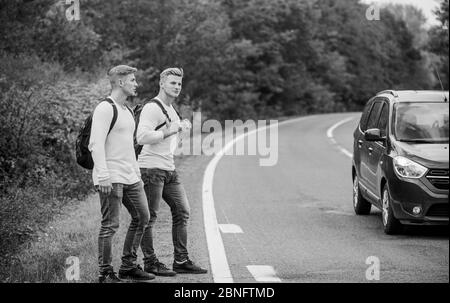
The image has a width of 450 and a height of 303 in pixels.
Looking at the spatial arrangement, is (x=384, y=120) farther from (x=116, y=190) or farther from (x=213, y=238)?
(x=116, y=190)

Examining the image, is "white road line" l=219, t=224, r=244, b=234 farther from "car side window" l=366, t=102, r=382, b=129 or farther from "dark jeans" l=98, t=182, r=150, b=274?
"dark jeans" l=98, t=182, r=150, b=274

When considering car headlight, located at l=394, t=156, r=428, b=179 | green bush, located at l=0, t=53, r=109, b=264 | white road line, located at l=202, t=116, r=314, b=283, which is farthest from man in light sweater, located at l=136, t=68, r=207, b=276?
green bush, located at l=0, t=53, r=109, b=264

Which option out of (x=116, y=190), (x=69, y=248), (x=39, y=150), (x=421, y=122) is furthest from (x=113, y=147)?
(x=39, y=150)

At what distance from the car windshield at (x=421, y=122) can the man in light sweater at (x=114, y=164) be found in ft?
13.6

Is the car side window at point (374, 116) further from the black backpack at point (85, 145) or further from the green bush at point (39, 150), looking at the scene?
the black backpack at point (85, 145)

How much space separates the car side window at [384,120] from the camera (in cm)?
1084

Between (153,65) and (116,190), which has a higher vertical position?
(153,65)

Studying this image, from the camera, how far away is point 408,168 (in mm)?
9703

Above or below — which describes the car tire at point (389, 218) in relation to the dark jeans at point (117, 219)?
below

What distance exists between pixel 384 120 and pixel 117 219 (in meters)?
4.88

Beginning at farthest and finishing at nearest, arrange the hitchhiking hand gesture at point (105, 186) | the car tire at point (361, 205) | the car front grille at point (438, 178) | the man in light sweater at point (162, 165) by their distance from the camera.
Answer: the car tire at point (361, 205) → the car front grille at point (438, 178) → the man in light sweater at point (162, 165) → the hitchhiking hand gesture at point (105, 186)

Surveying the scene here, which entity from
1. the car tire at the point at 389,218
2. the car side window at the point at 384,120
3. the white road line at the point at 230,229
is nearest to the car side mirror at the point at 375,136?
the car side window at the point at 384,120

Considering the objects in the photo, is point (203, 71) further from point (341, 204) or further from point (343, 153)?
point (341, 204)

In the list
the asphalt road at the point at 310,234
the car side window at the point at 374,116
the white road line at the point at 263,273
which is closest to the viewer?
the white road line at the point at 263,273
